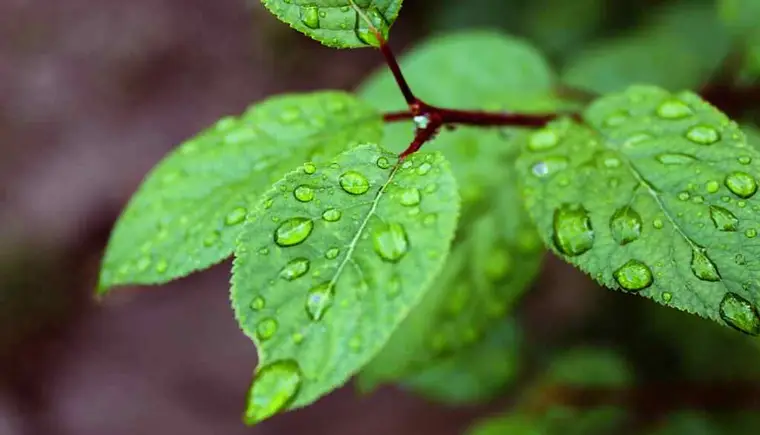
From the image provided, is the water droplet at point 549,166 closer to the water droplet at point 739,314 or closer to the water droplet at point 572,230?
the water droplet at point 572,230

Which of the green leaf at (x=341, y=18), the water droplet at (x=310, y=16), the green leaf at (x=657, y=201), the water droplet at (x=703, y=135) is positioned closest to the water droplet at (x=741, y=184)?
the green leaf at (x=657, y=201)

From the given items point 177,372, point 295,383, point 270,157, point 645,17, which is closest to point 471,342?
point 270,157

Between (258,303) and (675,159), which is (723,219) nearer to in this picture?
(675,159)

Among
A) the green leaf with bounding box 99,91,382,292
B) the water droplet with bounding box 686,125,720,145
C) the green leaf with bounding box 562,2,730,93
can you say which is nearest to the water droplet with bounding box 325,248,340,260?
the green leaf with bounding box 99,91,382,292

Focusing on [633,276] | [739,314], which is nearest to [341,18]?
[633,276]

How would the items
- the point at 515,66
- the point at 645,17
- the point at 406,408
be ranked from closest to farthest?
the point at 515,66 → the point at 645,17 → the point at 406,408

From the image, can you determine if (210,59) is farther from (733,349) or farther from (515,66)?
(733,349)
